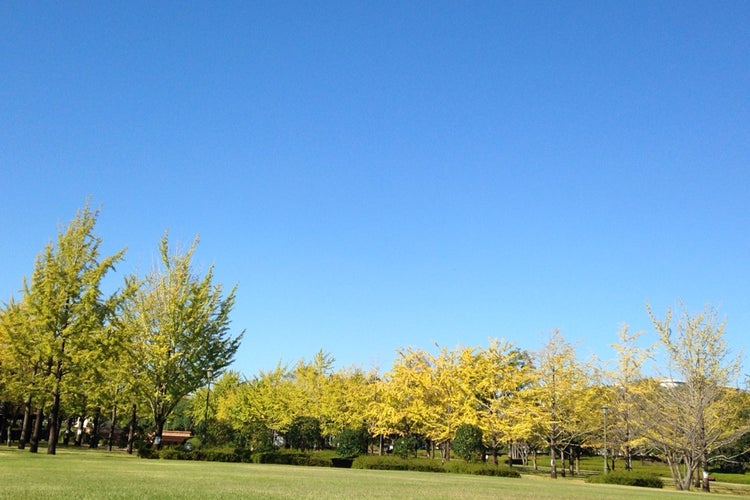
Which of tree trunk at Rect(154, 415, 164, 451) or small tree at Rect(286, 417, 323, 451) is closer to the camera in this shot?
tree trunk at Rect(154, 415, 164, 451)

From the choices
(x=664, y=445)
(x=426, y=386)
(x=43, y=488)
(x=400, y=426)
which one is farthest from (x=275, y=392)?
(x=43, y=488)

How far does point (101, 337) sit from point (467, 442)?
22361 mm

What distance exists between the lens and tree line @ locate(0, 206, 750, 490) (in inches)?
1241

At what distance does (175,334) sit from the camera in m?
39.6

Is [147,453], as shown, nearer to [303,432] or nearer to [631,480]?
[303,432]

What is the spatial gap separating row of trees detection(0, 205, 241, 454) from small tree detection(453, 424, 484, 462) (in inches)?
638

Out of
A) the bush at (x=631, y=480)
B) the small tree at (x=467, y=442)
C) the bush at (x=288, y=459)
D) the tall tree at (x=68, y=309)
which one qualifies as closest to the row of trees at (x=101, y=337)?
the tall tree at (x=68, y=309)

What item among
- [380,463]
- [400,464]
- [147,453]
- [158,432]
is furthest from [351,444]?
[147,453]

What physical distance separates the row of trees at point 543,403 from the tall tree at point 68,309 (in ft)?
58.7

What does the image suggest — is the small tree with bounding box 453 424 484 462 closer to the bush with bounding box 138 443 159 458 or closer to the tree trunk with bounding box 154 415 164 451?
the bush with bounding box 138 443 159 458

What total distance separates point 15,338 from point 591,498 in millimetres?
27435

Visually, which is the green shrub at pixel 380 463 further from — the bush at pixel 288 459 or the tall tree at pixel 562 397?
the tall tree at pixel 562 397

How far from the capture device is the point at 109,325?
3362 centimetres

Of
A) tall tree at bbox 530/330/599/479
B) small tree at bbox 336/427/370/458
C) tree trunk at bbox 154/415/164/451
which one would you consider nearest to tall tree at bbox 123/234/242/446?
tree trunk at bbox 154/415/164/451
